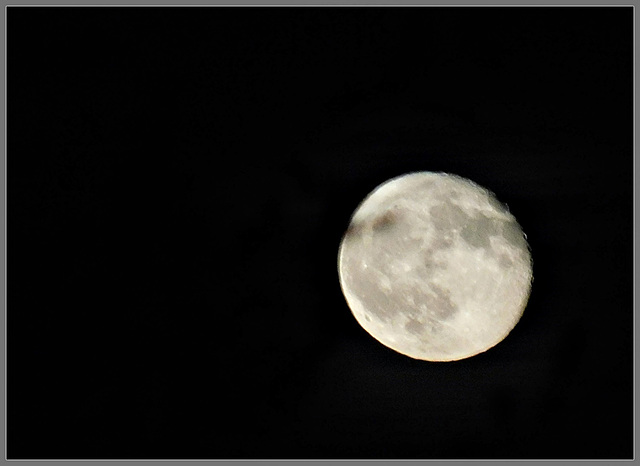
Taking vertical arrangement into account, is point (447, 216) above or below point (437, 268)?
above

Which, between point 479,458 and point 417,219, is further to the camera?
point 479,458

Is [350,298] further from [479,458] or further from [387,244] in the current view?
[479,458]

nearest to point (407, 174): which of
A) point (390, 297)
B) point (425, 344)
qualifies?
point (390, 297)

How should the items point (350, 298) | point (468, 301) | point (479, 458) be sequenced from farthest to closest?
point (479, 458), point (350, 298), point (468, 301)

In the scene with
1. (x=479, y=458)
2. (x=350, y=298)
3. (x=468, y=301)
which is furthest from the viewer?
(x=479, y=458)

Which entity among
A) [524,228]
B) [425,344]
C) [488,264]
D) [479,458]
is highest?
[524,228]

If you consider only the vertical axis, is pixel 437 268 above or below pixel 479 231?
below

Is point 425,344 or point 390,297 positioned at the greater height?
point 390,297
